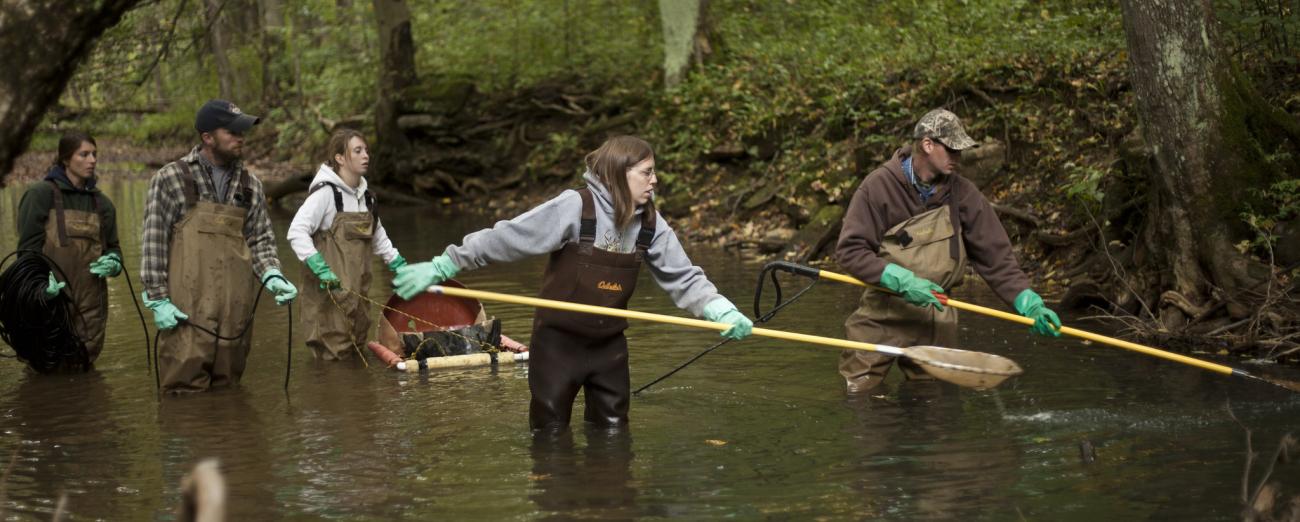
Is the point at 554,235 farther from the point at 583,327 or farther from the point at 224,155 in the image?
the point at 224,155

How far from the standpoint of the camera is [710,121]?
19.8 meters

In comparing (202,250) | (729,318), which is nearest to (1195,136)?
(729,318)

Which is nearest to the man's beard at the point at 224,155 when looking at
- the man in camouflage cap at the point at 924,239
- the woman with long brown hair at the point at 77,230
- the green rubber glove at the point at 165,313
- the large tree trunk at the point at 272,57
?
the green rubber glove at the point at 165,313

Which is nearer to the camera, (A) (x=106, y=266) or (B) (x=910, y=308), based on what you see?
(B) (x=910, y=308)

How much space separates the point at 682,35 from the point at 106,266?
41.5 ft

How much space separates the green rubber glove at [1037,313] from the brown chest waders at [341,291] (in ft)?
15.1

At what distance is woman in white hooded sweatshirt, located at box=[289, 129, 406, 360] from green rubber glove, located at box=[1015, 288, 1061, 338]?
418cm

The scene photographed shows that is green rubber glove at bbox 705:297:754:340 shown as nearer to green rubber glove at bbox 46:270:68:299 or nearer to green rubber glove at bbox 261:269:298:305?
green rubber glove at bbox 261:269:298:305

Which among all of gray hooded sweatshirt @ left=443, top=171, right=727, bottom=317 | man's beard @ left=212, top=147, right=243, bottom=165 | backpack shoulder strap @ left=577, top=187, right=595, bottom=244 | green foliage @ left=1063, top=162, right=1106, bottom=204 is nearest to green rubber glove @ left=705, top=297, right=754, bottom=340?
gray hooded sweatshirt @ left=443, top=171, right=727, bottom=317

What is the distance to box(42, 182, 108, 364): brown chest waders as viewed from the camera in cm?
920

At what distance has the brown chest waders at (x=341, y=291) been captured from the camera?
9391mm

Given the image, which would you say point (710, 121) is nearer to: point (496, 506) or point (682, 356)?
point (682, 356)

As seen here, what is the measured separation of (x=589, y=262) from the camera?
20.2 feet

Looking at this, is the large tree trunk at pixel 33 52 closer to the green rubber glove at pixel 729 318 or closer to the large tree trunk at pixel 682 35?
the green rubber glove at pixel 729 318
